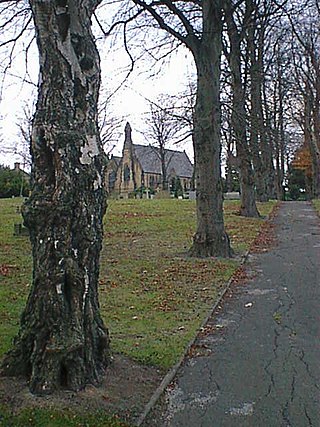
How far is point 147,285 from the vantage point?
11031 mm

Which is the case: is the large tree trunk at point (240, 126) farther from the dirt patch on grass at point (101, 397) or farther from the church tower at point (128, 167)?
the church tower at point (128, 167)

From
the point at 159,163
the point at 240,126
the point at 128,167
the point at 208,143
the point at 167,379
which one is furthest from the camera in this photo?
the point at 159,163

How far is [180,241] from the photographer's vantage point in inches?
703

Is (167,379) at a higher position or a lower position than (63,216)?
lower

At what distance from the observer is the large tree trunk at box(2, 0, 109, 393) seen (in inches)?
208

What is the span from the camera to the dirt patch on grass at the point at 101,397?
4.96 meters

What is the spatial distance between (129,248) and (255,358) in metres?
9.94

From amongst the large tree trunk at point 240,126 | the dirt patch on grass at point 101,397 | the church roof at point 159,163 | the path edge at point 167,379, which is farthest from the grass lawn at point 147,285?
the church roof at point 159,163

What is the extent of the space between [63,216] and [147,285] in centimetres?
580

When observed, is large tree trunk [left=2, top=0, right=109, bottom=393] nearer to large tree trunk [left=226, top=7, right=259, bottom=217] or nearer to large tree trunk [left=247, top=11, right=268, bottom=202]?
large tree trunk [left=226, top=7, right=259, bottom=217]

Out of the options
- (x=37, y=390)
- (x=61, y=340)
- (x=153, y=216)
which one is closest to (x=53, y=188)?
(x=61, y=340)

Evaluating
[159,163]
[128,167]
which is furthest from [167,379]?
[159,163]

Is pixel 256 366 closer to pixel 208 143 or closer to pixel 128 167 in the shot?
pixel 208 143

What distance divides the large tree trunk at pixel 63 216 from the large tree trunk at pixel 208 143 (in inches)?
344
